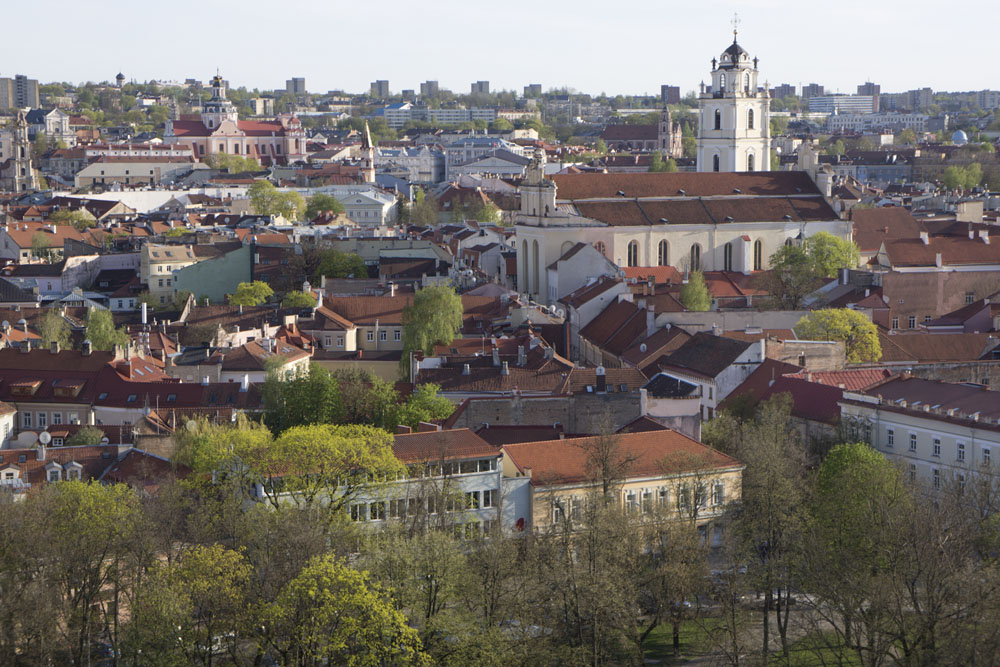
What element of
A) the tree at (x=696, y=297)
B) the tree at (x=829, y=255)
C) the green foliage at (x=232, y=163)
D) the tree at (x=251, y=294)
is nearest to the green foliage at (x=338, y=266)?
the tree at (x=251, y=294)

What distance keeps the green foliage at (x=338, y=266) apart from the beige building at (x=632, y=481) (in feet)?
117

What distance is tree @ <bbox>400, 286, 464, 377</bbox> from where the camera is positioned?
53562mm

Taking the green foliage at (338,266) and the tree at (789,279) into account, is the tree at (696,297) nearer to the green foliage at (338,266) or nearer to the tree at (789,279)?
the tree at (789,279)

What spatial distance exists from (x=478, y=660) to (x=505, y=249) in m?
50.2

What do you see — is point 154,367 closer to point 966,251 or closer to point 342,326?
point 342,326

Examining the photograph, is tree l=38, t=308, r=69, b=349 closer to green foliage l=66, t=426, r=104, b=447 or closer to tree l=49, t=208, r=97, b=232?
green foliage l=66, t=426, r=104, b=447

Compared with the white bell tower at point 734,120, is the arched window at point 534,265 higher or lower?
lower

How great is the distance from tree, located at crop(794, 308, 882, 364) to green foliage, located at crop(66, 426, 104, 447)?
64.9 feet

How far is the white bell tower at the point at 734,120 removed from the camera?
82.9m

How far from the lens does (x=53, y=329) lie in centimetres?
5703

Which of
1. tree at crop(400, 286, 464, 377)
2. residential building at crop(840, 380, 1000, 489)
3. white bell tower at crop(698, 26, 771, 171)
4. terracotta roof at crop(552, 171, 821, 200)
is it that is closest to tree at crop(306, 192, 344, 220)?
white bell tower at crop(698, 26, 771, 171)

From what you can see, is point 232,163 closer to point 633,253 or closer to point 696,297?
point 633,253

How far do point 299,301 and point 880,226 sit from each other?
26.1 metres

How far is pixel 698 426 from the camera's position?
134 ft
